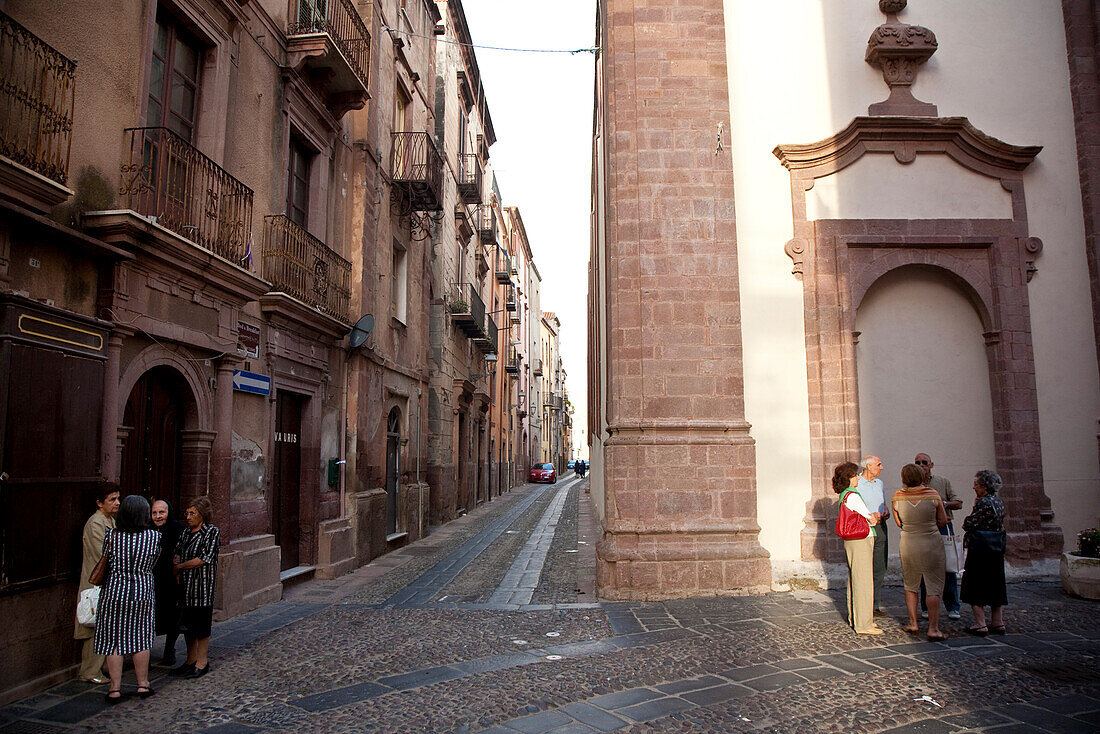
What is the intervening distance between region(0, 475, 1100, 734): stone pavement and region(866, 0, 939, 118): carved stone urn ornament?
5.89m

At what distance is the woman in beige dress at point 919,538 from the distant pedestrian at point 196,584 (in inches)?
218

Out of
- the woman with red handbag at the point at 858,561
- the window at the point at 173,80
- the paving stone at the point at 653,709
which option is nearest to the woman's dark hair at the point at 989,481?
the woman with red handbag at the point at 858,561

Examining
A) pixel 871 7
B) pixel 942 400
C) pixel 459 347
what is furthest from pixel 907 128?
pixel 459 347

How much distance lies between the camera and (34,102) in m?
5.04

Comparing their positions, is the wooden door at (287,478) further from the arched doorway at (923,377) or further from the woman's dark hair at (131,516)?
the arched doorway at (923,377)

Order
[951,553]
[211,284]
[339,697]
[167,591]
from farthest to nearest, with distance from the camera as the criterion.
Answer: [211,284] < [951,553] < [167,591] < [339,697]

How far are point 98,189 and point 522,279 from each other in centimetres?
3626

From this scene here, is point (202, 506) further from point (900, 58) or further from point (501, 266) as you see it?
point (501, 266)

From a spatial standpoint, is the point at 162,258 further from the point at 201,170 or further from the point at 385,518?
the point at 385,518

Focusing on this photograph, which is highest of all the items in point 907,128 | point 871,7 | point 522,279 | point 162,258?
point 522,279

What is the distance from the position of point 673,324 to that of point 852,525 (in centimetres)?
303

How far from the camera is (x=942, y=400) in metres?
9.38

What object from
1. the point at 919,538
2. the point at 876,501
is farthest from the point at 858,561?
the point at 876,501

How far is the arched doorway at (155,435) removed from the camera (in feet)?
21.7
